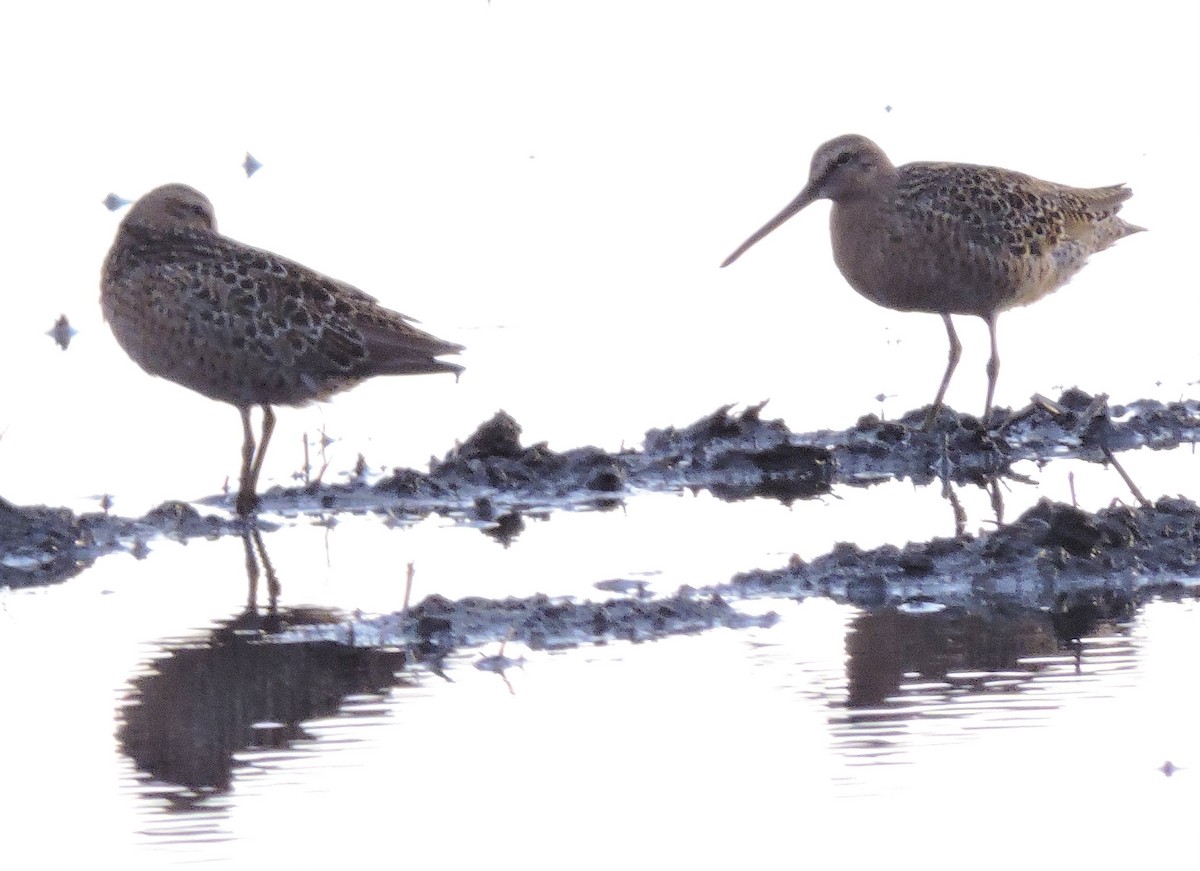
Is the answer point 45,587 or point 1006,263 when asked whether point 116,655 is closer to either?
point 45,587

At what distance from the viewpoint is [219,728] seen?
21.0ft

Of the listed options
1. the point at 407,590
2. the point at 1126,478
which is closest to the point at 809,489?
the point at 1126,478

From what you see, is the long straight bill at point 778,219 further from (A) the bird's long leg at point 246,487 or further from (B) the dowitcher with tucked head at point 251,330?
(A) the bird's long leg at point 246,487

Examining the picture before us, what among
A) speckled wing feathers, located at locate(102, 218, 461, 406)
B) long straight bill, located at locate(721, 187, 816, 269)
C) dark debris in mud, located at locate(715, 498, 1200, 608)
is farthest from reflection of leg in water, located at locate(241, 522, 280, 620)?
long straight bill, located at locate(721, 187, 816, 269)

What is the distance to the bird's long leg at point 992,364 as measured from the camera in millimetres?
10008

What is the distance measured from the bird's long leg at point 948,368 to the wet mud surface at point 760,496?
5 centimetres

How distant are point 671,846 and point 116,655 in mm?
2228

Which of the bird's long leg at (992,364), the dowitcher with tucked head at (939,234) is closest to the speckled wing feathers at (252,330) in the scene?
the dowitcher with tucked head at (939,234)

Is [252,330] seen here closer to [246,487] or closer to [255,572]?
[246,487]

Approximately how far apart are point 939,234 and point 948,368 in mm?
619

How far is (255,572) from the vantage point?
8.06 meters

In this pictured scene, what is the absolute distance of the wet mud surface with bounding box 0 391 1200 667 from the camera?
7199mm

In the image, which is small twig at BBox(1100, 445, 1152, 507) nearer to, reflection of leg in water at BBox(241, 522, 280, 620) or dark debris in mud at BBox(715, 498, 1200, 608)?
dark debris in mud at BBox(715, 498, 1200, 608)

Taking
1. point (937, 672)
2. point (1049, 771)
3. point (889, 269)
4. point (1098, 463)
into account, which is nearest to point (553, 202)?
point (889, 269)
